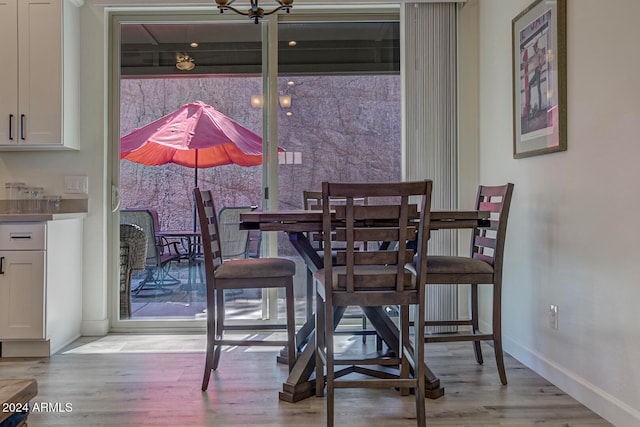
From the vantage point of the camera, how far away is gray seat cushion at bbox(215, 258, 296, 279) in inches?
91.7

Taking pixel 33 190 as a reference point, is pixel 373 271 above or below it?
below

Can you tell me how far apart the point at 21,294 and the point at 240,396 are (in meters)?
1.55

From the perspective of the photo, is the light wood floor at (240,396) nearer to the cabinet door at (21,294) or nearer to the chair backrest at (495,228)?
the cabinet door at (21,294)

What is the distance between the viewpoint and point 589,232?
208cm

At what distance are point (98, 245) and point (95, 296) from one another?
37cm

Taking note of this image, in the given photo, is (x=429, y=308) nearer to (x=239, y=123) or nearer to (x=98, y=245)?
(x=239, y=123)

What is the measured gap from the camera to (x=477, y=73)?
3.38 m

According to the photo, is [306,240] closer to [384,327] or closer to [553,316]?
[384,327]

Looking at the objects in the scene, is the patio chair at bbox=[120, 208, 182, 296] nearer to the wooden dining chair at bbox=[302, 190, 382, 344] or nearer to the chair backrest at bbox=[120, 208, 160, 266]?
the chair backrest at bbox=[120, 208, 160, 266]

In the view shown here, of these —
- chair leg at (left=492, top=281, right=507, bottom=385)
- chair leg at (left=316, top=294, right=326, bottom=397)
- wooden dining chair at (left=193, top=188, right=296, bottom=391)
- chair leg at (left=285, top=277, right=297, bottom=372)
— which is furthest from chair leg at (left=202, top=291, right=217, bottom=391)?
chair leg at (left=492, top=281, right=507, bottom=385)

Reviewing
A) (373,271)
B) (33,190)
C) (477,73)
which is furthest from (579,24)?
(33,190)

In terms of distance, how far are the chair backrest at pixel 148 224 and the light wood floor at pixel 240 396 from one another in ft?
2.54

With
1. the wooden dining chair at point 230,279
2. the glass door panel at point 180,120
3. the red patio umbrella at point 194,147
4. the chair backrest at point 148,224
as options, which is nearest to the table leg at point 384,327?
the wooden dining chair at point 230,279

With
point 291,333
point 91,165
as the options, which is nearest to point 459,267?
point 291,333
